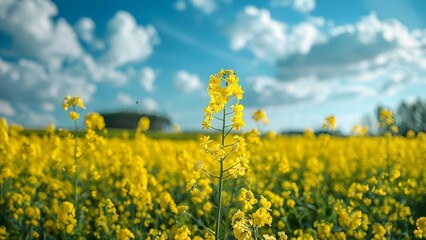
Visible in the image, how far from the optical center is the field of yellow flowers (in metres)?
3.09

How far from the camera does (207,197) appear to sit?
668 cm

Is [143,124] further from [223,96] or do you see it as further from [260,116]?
[223,96]

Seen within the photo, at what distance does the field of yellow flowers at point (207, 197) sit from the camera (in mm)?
3094

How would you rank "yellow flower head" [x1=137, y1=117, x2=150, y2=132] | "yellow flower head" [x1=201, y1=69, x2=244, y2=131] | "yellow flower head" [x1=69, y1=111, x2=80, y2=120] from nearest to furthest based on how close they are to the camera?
"yellow flower head" [x1=201, y1=69, x2=244, y2=131] → "yellow flower head" [x1=69, y1=111, x2=80, y2=120] → "yellow flower head" [x1=137, y1=117, x2=150, y2=132]

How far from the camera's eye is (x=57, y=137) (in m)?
6.29

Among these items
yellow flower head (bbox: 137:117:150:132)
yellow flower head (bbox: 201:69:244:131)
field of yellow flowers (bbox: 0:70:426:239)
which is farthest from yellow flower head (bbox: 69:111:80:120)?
yellow flower head (bbox: 137:117:150:132)

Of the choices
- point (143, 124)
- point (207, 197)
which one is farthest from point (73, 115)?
point (143, 124)

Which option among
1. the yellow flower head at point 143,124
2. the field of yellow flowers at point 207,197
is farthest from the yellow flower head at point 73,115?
the yellow flower head at point 143,124

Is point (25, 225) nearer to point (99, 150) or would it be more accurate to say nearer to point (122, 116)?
point (99, 150)

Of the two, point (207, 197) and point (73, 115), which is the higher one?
point (73, 115)

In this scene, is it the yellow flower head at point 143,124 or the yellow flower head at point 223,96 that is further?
the yellow flower head at point 143,124

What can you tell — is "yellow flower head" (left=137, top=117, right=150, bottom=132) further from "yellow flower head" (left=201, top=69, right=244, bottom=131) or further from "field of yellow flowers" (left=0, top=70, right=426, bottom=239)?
"yellow flower head" (left=201, top=69, right=244, bottom=131)

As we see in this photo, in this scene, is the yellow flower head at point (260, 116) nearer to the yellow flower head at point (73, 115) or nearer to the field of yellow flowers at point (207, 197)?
the field of yellow flowers at point (207, 197)

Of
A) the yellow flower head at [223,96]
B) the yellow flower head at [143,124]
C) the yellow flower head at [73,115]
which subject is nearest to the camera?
the yellow flower head at [223,96]
